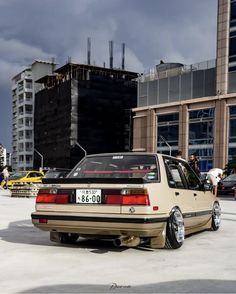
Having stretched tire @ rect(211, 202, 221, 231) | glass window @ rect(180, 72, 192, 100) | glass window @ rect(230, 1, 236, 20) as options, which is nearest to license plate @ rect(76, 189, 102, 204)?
stretched tire @ rect(211, 202, 221, 231)

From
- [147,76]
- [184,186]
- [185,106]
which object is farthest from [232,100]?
[184,186]

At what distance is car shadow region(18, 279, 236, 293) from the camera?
4504 millimetres

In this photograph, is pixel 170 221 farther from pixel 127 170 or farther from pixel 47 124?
pixel 47 124

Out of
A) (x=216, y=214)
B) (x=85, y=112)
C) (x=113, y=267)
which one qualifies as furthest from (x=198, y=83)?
(x=113, y=267)

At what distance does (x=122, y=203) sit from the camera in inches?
245

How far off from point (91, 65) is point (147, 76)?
33345 millimetres

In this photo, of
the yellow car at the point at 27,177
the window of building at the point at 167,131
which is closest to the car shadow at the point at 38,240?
the yellow car at the point at 27,177

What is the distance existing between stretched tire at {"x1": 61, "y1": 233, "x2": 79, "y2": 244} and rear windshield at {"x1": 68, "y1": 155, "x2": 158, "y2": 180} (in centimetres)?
93

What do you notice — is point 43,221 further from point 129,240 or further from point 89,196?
point 129,240

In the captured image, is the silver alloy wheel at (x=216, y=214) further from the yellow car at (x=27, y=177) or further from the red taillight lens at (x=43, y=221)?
the yellow car at (x=27, y=177)

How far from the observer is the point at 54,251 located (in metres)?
6.66

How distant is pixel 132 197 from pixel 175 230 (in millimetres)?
984

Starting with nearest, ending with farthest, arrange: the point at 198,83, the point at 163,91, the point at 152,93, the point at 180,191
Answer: the point at 180,191
the point at 198,83
the point at 163,91
the point at 152,93

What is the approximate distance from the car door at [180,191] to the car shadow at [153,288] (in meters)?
2.11
